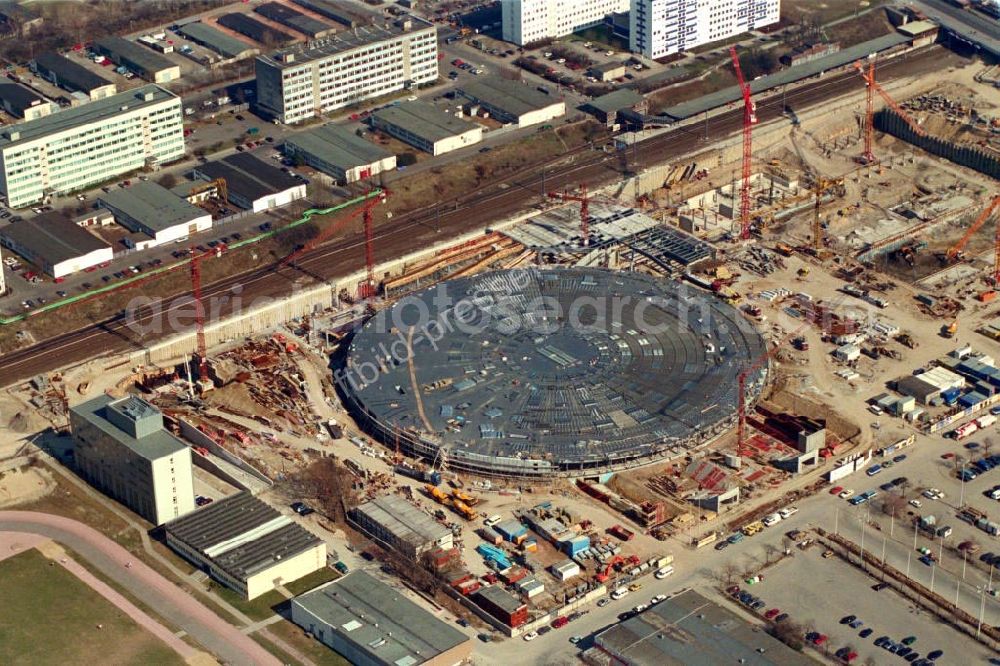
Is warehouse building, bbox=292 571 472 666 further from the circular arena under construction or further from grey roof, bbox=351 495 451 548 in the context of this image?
the circular arena under construction

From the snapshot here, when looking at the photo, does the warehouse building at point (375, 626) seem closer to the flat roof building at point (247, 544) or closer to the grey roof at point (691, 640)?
the flat roof building at point (247, 544)

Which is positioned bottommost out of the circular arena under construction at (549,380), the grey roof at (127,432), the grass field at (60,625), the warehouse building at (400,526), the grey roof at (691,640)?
the grass field at (60,625)

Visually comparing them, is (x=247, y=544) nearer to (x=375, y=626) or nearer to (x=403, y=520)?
(x=403, y=520)

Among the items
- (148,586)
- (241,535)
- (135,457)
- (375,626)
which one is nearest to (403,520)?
(241,535)

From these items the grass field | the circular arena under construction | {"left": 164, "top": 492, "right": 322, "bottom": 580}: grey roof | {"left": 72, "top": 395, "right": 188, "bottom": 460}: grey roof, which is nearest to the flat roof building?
{"left": 164, "top": 492, "right": 322, "bottom": 580}: grey roof

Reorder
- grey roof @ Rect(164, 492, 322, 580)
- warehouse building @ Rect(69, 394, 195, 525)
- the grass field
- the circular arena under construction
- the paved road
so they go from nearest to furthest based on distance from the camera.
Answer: the grass field, the paved road, grey roof @ Rect(164, 492, 322, 580), warehouse building @ Rect(69, 394, 195, 525), the circular arena under construction

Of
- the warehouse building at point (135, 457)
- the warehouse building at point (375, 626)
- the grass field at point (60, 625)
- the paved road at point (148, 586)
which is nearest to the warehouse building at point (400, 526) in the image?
the warehouse building at point (375, 626)

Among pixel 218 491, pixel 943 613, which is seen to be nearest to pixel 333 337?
pixel 218 491
